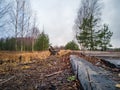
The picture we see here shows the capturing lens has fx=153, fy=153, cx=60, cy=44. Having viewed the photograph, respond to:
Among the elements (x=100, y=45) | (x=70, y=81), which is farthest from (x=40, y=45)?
(x=70, y=81)

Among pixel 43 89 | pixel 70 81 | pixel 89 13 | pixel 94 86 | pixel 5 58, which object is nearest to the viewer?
pixel 94 86

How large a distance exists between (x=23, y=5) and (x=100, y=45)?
16.8 metres

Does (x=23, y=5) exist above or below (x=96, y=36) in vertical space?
above

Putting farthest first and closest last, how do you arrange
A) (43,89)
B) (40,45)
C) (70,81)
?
(40,45), (70,81), (43,89)

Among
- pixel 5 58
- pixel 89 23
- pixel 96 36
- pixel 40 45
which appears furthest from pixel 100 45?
pixel 5 58

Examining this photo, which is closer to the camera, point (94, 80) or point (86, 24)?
point (94, 80)

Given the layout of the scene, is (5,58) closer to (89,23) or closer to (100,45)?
(89,23)

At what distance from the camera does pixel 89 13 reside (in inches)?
1078

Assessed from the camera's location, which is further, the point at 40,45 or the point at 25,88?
the point at 40,45

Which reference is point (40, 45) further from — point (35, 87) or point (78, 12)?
point (35, 87)

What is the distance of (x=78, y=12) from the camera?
2853 cm

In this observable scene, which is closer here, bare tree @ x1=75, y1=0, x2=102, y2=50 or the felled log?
the felled log

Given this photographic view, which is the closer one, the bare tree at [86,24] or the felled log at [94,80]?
the felled log at [94,80]

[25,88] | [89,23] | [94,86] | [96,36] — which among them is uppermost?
[89,23]
